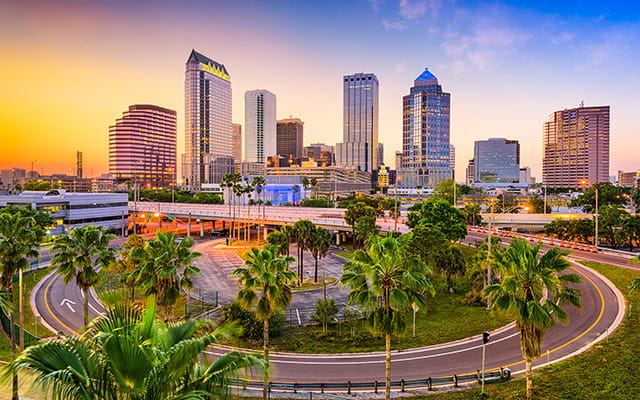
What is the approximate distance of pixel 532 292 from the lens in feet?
55.1

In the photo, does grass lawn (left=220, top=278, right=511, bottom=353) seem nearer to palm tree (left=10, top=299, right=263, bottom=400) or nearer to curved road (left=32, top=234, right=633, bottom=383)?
curved road (left=32, top=234, right=633, bottom=383)

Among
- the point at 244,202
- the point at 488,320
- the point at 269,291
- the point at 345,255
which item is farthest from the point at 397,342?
the point at 244,202

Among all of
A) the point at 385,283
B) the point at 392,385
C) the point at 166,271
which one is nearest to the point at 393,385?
the point at 392,385

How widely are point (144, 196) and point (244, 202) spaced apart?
1907 inches

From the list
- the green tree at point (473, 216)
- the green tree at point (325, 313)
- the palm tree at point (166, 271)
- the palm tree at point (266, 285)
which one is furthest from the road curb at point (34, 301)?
the green tree at point (473, 216)

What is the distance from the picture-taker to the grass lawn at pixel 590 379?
19219mm

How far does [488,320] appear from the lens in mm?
33625

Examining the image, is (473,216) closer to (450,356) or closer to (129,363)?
(450,356)

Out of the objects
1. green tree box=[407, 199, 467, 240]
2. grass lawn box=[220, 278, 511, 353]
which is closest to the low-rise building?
grass lawn box=[220, 278, 511, 353]

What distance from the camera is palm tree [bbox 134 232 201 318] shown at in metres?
25.5

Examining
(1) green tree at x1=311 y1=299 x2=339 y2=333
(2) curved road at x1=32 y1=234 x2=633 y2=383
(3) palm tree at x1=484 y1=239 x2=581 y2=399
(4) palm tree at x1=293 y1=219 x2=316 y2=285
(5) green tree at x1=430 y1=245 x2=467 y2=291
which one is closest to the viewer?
(3) palm tree at x1=484 y1=239 x2=581 y2=399

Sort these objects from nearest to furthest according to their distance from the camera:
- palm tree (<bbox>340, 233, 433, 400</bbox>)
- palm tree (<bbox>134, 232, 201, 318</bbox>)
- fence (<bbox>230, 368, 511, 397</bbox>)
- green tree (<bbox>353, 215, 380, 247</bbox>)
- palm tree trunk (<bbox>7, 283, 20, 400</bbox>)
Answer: palm tree trunk (<bbox>7, 283, 20, 400</bbox>) < palm tree (<bbox>340, 233, 433, 400</bbox>) < fence (<bbox>230, 368, 511, 397</bbox>) < palm tree (<bbox>134, 232, 201, 318</bbox>) < green tree (<bbox>353, 215, 380, 247</bbox>)

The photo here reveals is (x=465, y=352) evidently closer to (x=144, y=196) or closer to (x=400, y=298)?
(x=400, y=298)

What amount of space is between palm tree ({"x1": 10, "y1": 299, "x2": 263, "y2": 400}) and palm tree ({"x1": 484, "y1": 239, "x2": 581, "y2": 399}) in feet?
45.0
